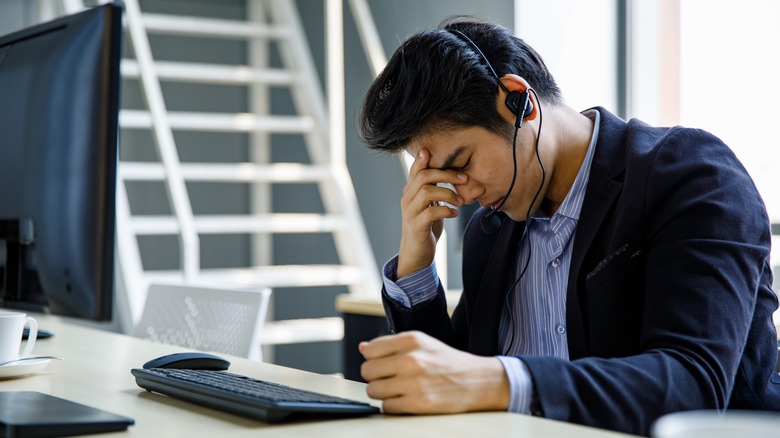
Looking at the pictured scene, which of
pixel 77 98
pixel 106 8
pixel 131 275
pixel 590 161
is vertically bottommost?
pixel 131 275

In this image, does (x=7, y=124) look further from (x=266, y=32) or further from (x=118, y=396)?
(x=266, y=32)

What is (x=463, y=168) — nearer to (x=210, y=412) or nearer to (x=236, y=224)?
(x=210, y=412)

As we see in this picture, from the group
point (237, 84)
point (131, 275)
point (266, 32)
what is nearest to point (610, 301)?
point (131, 275)

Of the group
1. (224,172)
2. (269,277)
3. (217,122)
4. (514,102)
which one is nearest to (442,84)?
(514,102)

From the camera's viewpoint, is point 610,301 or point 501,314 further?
point 501,314

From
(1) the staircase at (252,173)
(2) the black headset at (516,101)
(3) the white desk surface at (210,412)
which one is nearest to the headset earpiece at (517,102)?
(2) the black headset at (516,101)

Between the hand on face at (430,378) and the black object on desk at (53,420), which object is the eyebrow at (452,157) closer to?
the hand on face at (430,378)

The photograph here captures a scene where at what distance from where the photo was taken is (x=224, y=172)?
3652 millimetres

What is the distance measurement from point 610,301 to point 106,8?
798mm

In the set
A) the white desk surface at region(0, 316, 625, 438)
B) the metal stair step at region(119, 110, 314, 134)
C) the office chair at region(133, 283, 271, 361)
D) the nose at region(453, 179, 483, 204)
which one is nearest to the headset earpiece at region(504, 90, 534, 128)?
the nose at region(453, 179, 483, 204)

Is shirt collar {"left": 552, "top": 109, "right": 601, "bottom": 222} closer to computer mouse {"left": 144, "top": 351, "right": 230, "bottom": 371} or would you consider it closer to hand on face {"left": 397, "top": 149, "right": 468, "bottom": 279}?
hand on face {"left": 397, "top": 149, "right": 468, "bottom": 279}

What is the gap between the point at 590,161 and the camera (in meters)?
1.38

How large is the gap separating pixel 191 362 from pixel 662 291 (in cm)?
61

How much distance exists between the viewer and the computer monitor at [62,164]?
1.18 m
